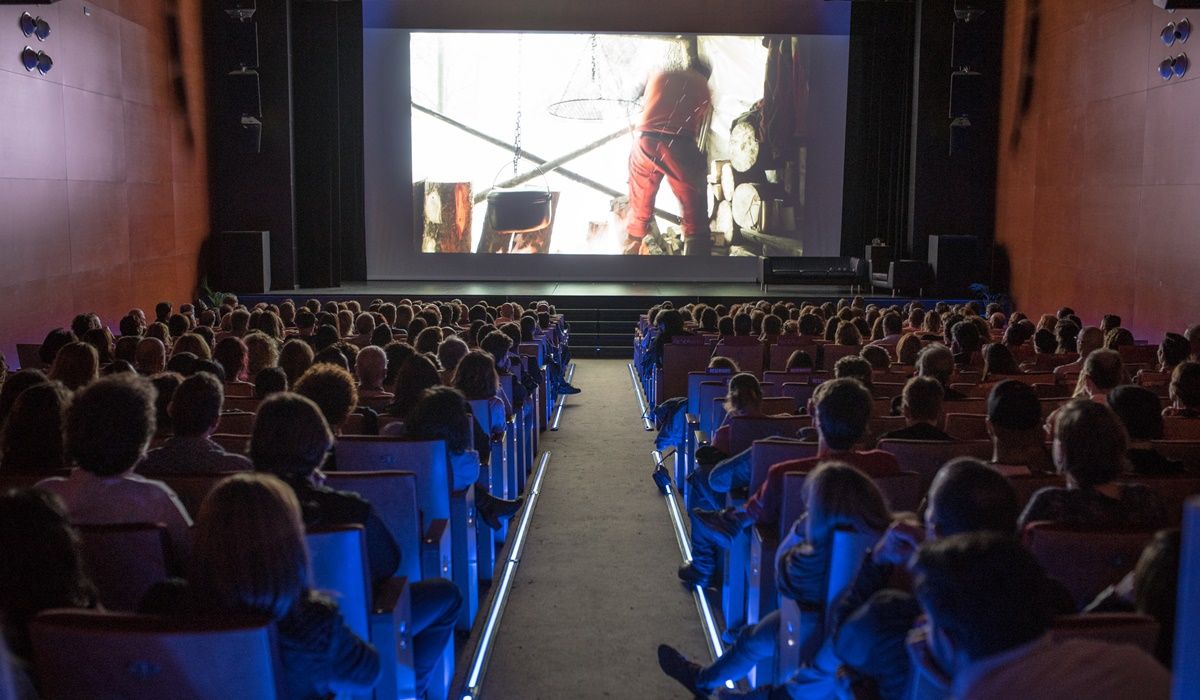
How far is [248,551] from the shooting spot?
1946 millimetres

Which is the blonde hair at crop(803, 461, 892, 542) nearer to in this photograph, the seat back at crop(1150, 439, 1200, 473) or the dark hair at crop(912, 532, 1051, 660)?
the dark hair at crop(912, 532, 1051, 660)

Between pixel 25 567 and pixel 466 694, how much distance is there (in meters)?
1.85

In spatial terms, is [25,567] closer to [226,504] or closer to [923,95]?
[226,504]

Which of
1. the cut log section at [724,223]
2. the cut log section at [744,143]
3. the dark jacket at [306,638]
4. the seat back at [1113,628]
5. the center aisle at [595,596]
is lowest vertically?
the center aisle at [595,596]

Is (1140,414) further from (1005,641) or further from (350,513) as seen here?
(350,513)

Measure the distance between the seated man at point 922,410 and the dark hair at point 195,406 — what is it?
2.35 m

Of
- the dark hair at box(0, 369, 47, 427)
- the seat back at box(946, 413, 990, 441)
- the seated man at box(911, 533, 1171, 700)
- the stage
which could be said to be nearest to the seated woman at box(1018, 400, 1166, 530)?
the seated man at box(911, 533, 1171, 700)

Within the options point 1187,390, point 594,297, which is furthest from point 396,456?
point 594,297

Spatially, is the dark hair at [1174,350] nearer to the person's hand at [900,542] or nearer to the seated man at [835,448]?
the seated man at [835,448]

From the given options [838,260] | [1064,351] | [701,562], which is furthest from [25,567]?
[838,260]

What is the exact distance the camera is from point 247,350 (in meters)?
5.98

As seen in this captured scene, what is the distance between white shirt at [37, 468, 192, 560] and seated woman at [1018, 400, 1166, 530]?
2.15 meters

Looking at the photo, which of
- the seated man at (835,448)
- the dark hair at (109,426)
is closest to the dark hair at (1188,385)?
the seated man at (835,448)

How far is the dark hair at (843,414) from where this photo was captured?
3342 millimetres
